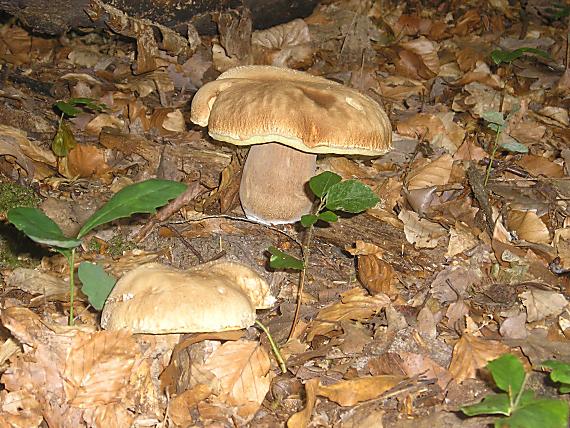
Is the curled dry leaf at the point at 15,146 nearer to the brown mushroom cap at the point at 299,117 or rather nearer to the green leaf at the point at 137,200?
the brown mushroom cap at the point at 299,117

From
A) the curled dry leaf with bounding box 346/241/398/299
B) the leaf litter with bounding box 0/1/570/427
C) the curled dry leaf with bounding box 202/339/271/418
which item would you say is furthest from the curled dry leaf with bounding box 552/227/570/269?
the curled dry leaf with bounding box 202/339/271/418

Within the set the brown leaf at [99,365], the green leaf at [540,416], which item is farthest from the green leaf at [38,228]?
the green leaf at [540,416]

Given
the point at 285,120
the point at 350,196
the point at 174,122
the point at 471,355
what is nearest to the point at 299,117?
the point at 285,120

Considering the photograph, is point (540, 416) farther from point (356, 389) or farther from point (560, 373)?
point (356, 389)

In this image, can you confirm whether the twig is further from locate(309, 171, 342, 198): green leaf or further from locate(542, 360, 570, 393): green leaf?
locate(542, 360, 570, 393): green leaf

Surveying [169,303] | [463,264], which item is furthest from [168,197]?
[463,264]

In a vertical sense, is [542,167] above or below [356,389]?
above
